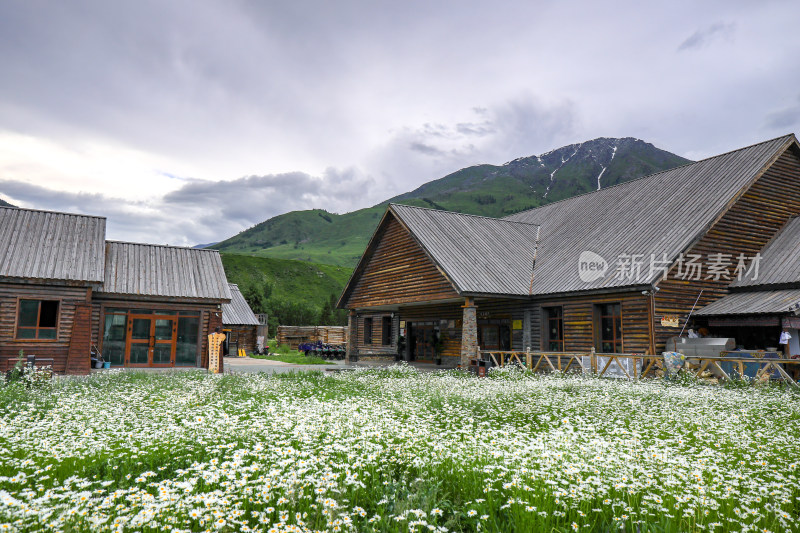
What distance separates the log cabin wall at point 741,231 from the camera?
63.9 ft

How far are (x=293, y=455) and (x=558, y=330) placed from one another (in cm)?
1906

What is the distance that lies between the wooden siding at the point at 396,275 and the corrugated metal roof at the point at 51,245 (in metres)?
12.9

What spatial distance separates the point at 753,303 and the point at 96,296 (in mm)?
25344

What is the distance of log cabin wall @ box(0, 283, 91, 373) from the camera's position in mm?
19438

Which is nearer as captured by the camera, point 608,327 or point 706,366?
point 706,366

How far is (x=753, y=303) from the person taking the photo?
18.7 m

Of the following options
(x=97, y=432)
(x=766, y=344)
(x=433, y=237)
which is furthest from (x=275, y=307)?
(x=97, y=432)

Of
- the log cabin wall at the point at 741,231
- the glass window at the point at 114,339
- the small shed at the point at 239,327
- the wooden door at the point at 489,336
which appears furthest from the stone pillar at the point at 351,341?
the log cabin wall at the point at 741,231

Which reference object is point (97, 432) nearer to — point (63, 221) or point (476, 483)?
point (476, 483)

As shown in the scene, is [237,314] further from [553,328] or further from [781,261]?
[781,261]

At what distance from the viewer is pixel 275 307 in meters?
65.2

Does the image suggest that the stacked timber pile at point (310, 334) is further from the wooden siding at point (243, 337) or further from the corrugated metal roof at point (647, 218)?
the corrugated metal roof at point (647, 218)

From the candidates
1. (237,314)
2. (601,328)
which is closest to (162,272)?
(237,314)

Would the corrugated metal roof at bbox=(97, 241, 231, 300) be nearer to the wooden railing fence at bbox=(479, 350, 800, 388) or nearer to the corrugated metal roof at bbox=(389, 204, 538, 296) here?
the corrugated metal roof at bbox=(389, 204, 538, 296)
